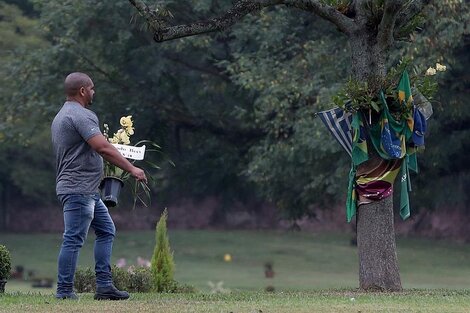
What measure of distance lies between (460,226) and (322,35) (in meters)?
18.4

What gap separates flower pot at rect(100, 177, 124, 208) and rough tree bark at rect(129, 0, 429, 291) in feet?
6.45

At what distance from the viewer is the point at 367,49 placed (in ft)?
38.6

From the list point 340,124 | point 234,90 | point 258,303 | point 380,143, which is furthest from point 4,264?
point 234,90

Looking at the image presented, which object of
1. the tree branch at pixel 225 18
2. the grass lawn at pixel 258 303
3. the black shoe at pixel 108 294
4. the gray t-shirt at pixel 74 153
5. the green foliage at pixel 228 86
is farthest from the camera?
the green foliage at pixel 228 86

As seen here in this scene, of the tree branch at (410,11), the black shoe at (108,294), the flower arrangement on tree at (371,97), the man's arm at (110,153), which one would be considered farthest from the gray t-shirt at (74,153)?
the tree branch at (410,11)

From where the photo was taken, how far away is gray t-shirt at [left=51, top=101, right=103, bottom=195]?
985 cm

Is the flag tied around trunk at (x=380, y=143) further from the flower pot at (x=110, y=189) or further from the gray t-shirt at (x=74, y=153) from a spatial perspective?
the gray t-shirt at (x=74, y=153)

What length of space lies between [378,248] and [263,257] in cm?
2985

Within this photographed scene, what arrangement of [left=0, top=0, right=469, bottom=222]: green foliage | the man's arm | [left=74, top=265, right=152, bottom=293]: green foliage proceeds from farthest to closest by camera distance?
[left=0, top=0, right=469, bottom=222]: green foliage < [left=74, top=265, right=152, bottom=293]: green foliage < the man's arm

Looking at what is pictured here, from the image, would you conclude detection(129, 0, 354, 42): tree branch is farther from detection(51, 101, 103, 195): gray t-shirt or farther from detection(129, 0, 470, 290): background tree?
detection(51, 101, 103, 195): gray t-shirt

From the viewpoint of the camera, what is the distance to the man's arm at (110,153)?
9680 mm

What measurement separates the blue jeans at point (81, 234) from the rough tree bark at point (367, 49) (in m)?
2.29

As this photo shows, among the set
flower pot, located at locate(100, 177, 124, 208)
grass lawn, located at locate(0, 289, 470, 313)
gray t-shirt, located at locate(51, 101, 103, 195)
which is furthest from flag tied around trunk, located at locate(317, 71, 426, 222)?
gray t-shirt, located at locate(51, 101, 103, 195)

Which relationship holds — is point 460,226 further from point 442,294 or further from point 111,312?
point 111,312
